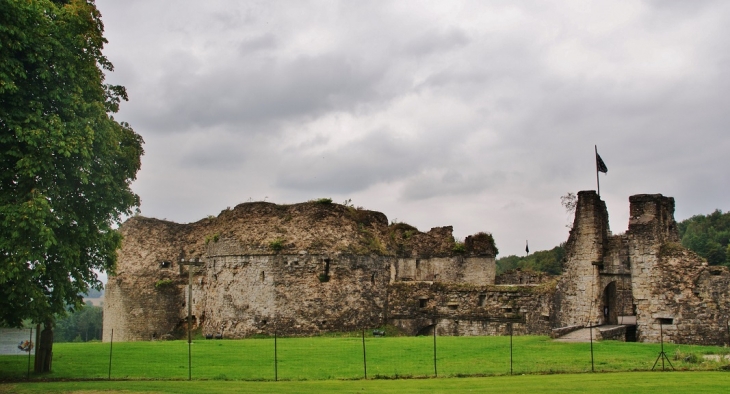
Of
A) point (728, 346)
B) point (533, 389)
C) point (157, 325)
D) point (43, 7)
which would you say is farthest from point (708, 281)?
point (157, 325)

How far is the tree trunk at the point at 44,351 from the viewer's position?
22547mm

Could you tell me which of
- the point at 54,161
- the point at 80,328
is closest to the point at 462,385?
the point at 54,161

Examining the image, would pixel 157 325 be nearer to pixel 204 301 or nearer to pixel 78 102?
pixel 204 301

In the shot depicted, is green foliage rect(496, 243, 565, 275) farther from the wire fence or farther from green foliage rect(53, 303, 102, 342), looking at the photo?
green foliage rect(53, 303, 102, 342)

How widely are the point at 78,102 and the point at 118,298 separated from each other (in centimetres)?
2403

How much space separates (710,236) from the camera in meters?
84.1

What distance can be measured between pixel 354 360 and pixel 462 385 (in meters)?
6.41

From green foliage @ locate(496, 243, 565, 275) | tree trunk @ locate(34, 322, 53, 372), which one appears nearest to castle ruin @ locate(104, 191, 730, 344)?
tree trunk @ locate(34, 322, 53, 372)

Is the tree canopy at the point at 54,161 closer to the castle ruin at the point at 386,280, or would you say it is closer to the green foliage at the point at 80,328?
the castle ruin at the point at 386,280

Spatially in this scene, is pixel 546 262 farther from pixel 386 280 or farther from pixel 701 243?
pixel 386 280

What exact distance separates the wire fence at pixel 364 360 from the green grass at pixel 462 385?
1220 mm

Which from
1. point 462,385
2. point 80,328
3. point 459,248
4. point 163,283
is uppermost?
point 459,248

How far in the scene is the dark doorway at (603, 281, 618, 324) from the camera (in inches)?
1256

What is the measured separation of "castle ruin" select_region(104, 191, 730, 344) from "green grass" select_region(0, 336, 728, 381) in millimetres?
2936
